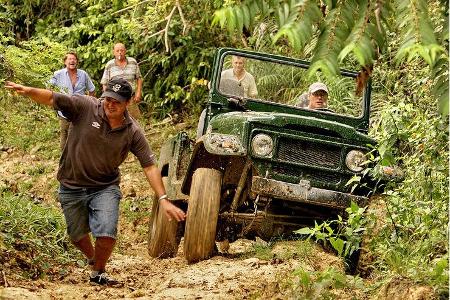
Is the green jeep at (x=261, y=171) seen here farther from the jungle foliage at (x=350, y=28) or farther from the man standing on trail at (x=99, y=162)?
the jungle foliage at (x=350, y=28)

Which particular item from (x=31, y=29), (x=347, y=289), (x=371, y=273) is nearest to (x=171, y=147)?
(x=371, y=273)

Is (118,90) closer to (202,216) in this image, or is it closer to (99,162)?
(99,162)

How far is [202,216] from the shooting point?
6934mm

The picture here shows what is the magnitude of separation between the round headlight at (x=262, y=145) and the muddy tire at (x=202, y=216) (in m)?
0.38

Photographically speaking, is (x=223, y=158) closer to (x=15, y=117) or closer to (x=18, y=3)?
(x=15, y=117)

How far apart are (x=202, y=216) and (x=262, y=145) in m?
0.74

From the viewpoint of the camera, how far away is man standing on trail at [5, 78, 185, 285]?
6.28m

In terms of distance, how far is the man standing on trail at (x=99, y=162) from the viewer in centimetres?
628

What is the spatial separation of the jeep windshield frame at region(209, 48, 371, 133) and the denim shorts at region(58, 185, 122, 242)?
1.90 m

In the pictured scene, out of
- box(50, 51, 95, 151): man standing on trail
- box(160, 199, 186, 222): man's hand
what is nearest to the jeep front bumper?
box(160, 199, 186, 222): man's hand

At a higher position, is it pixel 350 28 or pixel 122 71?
pixel 122 71

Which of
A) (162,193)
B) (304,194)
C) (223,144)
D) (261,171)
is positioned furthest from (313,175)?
(162,193)

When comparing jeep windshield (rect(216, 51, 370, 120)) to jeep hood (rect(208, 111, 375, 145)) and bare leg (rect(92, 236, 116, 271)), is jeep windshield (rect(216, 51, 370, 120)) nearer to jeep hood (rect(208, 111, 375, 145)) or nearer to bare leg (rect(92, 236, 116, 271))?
jeep hood (rect(208, 111, 375, 145))

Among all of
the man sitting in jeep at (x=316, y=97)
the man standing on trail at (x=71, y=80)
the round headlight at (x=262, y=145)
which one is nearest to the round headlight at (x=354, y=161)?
the round headlight at (x=262, y=145)
